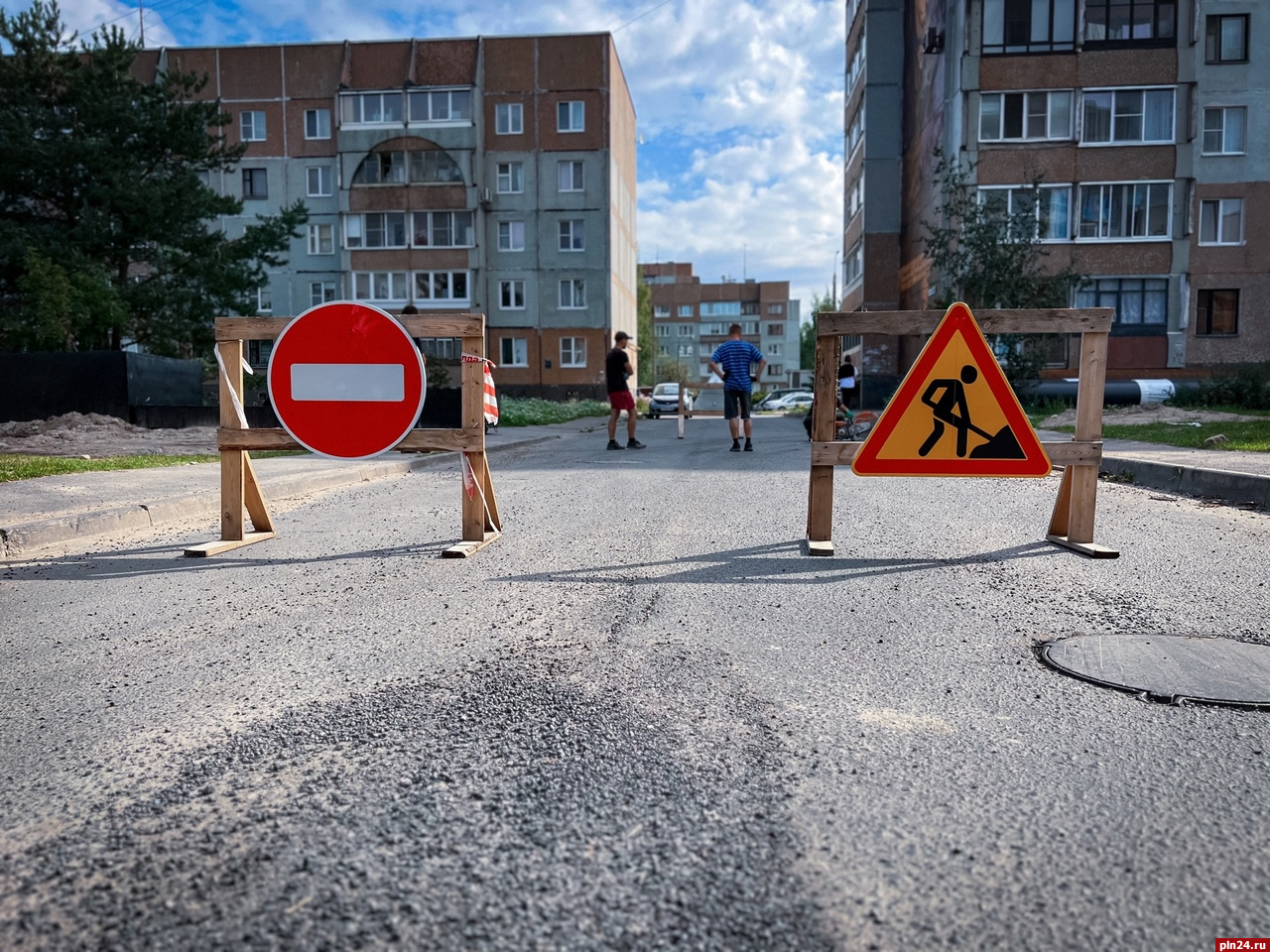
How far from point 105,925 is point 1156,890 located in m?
2.10

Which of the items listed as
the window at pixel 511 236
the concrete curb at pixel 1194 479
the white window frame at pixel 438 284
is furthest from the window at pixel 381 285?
the concrete curb at pixel 1194 479

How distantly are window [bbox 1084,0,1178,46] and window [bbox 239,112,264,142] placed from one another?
126 ft

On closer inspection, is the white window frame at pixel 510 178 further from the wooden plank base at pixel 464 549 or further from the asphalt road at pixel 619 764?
the asphalt road at pixel 619 764

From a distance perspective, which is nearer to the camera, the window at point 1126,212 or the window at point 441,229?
the window at point 1126,212

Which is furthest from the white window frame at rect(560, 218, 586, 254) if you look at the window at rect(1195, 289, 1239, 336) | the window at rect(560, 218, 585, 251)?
the window at rect(1195, 289, 1239, 336)

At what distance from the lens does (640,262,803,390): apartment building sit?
13512 cm

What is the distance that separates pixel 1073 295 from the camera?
33906mm

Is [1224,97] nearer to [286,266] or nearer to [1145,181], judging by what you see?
[1145,181]

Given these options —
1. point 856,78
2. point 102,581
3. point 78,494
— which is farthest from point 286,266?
point 102,581

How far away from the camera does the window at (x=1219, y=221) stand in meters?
34.8

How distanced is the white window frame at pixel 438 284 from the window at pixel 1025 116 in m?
25.4

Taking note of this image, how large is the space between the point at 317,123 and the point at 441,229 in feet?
28.2

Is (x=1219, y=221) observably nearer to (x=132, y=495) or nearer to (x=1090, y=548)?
(x=1090, y=548)

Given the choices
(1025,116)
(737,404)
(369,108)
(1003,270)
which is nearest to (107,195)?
(737,404)
